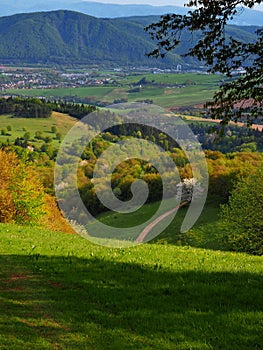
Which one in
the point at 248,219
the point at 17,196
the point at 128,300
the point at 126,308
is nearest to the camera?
the point at 126,308

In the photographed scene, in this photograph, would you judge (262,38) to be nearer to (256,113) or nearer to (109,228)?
(256,113)

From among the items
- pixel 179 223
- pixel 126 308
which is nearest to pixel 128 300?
pixel 126 308

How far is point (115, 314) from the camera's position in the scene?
1205 centimetres

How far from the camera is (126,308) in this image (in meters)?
12.4

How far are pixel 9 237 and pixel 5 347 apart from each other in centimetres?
1738

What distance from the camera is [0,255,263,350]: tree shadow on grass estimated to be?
1024 cm

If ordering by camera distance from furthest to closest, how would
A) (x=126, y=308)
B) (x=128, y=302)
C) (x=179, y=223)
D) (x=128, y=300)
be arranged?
(x=179, y=223) < (x=128, y=300) < (x=128, y=302) < (x=126, y=308)

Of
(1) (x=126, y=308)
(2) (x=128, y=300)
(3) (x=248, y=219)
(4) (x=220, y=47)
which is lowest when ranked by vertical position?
(3) (x=248, y=219)

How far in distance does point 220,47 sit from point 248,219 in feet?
105

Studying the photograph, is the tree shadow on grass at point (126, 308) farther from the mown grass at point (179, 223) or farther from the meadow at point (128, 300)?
the mown grass at point (179, 223)

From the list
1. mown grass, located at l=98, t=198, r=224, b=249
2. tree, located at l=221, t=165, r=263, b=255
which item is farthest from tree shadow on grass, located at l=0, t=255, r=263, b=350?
mown grass, located at l=98, t=198, r=224, b=249

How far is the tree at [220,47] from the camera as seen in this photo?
1448cm

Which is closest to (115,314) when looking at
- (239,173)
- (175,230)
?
(175,230)

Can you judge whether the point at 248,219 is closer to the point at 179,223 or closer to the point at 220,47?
the point at 220,47
